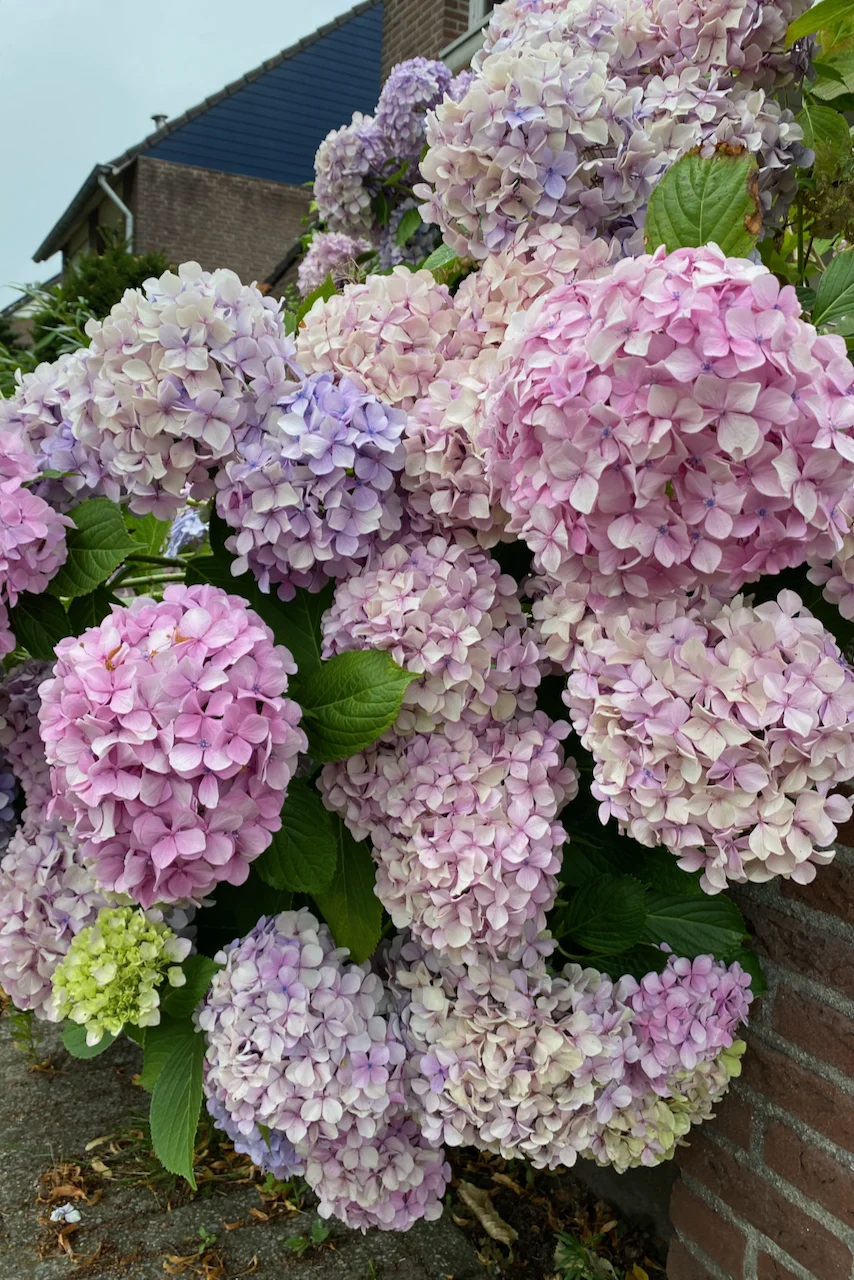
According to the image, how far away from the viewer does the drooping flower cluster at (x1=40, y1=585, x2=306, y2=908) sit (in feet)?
2.51

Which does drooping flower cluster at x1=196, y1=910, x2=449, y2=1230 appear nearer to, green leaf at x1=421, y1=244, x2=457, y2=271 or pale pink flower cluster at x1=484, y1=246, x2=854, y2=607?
pale pink flower cluster at x1=484, y1=246, x2=854, y2=607

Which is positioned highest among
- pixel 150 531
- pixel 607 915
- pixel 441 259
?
pixel 441 259

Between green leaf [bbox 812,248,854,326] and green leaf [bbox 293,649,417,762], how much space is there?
0.50 metres

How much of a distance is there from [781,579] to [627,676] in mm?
224

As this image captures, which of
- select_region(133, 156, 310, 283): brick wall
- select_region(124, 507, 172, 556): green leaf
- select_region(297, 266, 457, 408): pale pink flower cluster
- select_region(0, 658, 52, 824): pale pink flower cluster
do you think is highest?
select_region(297, 266, 457, 408): pale pink flower cluster

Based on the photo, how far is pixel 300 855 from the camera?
933 mm

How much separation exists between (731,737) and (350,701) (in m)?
0.33

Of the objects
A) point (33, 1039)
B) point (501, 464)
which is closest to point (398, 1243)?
point (33, 1039)

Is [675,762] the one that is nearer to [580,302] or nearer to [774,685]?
[774,685]

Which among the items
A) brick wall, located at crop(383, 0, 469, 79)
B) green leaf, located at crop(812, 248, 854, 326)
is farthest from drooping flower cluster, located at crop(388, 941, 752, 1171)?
brick wall, located at crop(383, 0, 469, 79)

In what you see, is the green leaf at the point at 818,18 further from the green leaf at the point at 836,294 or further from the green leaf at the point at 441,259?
the green leaf at the point at 441,259

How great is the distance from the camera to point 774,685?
0.71 meters

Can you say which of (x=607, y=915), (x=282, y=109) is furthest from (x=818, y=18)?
(x=282, y=109)

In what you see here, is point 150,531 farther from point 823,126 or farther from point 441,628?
point 823,126
